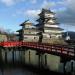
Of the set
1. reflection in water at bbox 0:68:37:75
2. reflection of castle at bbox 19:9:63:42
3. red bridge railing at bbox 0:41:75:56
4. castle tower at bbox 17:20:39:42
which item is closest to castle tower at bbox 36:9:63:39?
reflection of castle at bbox 19:9:63:42

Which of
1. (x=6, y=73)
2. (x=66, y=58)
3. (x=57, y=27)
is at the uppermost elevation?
(x=57, y=27)

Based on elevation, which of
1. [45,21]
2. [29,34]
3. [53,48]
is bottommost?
[53,48]

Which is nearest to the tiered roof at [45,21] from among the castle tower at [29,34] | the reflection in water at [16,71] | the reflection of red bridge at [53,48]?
the castle tower at [29,34]

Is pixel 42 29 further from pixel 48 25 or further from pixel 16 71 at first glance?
pixel 16 71

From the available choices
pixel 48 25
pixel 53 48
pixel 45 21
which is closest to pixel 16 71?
pixel 53 48

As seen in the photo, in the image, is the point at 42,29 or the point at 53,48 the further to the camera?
the point at 42,29

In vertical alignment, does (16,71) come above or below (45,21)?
below

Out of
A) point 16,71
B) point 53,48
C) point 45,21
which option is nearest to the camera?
point 53,48

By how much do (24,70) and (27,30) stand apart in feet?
142

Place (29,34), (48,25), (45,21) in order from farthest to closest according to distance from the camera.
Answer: (45,21)
(48,25)
(29,34)

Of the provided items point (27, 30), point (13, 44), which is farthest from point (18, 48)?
point (27, 30)

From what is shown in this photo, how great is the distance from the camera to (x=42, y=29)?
282 feet

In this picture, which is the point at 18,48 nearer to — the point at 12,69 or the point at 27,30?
the point at 12,69

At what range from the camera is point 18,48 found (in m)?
53.7
